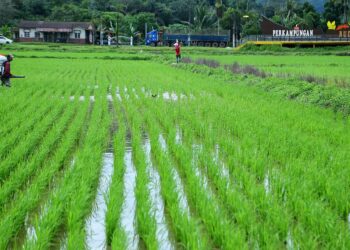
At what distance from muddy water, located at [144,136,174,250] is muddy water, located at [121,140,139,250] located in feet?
0.46

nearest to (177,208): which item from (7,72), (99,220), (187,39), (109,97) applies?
(99,220)

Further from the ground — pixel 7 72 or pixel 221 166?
pixel 7 72

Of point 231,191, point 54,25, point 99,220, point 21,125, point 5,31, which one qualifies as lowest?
point 99,220

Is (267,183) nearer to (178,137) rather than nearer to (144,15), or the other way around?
(178,137)

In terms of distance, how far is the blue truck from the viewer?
46250 mm

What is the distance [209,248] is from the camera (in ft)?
8.57

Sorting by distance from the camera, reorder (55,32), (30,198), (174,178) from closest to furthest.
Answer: (30,198) < (174,178) < (55,32)

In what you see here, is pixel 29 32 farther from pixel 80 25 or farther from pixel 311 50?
pixel 311 50

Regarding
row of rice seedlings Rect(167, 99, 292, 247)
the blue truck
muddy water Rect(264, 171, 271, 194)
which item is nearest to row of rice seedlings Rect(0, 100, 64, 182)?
row of rice seedlings Rect(167, 99, 292, 247)

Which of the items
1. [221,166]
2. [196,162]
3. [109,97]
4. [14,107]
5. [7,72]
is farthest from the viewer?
[7,72]

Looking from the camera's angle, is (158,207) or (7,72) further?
(7,72)

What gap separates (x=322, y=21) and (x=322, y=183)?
5078cm

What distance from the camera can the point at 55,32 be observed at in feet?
156

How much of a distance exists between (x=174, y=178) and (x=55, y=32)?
4643cm
